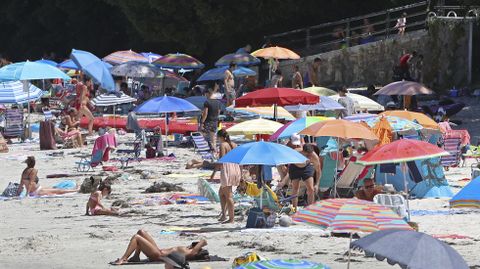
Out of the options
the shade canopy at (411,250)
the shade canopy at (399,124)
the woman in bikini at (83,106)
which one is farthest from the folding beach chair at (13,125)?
the shade canopy at (411,250)

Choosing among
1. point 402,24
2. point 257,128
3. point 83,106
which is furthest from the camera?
point 402,24

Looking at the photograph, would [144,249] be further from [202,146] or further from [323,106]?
[202,146]

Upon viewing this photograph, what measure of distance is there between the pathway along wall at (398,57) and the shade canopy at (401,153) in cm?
1719

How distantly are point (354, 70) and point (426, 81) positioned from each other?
3.08 metres

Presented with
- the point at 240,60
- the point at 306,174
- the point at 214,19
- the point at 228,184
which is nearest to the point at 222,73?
the point at 240,60

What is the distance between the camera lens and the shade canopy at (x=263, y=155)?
17.3 m

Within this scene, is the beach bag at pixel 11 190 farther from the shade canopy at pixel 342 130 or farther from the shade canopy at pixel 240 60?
the shade canopy at pixel 240 60

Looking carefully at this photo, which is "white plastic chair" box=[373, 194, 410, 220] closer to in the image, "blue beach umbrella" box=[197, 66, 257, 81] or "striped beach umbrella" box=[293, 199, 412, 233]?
"striped beach umbrella" box=[293, 199, 412, 233]

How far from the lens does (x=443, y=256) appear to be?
10.7 metres

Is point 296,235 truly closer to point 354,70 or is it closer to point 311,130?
point 311,130

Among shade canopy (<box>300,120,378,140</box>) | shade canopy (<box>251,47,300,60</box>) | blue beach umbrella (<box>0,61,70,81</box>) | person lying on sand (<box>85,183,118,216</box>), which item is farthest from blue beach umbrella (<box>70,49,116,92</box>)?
shade canopy (<box>300,120,378,140</box>)

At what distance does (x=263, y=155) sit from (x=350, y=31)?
21.6 meters

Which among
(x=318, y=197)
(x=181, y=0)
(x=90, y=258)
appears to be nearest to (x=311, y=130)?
(x=318, y=197)

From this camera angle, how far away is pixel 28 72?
31422 mm
